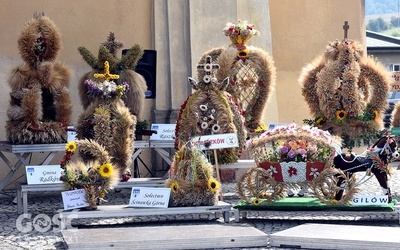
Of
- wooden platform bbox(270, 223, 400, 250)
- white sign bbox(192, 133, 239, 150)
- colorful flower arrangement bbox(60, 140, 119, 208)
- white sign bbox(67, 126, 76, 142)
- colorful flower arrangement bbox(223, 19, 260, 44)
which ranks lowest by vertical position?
wooden platform bbox(270, 223, 400, 250)

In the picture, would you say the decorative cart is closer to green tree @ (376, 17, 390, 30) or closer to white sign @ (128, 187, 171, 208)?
white sign @ (128, 187, 171, 208)

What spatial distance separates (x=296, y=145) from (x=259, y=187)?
0.55 meters

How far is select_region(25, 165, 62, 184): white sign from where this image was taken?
1020cm

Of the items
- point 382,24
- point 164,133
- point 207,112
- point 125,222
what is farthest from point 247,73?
point 382,24

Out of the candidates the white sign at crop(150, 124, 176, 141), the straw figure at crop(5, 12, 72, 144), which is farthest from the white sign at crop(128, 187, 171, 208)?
the white sign at crop(150, 124, 176, 141)

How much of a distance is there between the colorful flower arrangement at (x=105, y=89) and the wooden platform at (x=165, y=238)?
2.09m

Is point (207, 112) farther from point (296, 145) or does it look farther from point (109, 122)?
point (296, 145)

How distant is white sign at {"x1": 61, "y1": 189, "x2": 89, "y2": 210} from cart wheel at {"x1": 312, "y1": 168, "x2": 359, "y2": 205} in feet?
7.08

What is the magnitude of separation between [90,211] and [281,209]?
1792 millimetres

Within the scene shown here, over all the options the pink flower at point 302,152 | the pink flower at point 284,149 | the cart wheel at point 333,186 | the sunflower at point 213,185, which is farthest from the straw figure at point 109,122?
the cart wheel at point 333,186

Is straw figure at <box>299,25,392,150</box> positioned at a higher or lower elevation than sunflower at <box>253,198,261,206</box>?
higher

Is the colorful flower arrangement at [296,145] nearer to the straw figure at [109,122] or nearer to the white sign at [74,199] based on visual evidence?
the straw figure at [109,122]

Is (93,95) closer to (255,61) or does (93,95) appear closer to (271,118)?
(255,61)

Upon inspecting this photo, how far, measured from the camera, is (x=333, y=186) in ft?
31.2
